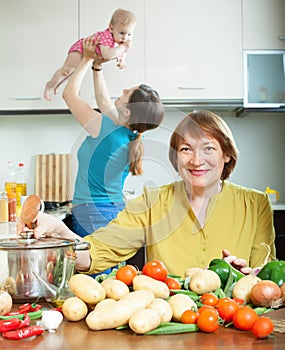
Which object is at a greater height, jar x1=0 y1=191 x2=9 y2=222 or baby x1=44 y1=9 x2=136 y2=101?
baby x1=44 y1=9 x2=136 y2=101

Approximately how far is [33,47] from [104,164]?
4.66ft

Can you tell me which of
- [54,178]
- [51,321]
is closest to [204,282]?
[51,321]

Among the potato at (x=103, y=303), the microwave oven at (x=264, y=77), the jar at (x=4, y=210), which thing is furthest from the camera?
the microwave oven at (x=264, y=77)

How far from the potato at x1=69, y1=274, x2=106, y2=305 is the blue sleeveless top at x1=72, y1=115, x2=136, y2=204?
108 centimetres

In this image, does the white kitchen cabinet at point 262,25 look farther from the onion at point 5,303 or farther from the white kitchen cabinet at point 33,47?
the onion at point 5,303

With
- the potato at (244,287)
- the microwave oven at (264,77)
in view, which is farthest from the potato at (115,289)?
the microwave oven at (264,77)

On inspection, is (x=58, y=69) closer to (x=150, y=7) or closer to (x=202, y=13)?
(x=150, y=7)

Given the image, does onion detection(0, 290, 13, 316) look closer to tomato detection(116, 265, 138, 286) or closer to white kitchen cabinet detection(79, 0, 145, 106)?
tomato detection(116, 265, 138, 286)

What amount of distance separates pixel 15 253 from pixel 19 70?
8.55 feet

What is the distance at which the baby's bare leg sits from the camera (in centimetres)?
327

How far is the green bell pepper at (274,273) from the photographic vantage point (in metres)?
1.14

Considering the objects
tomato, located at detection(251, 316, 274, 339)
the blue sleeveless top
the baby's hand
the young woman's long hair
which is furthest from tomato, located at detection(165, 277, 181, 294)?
the baby's hand

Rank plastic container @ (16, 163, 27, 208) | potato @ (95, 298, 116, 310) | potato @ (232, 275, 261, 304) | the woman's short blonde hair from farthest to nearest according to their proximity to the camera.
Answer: plastic container @ (16, 163, 27, 208), the woman's short blonde hair, potato @ (232, 275, 261, 304), potato @ (95, 298, 116, 310)

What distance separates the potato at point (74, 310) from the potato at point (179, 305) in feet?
0.51
